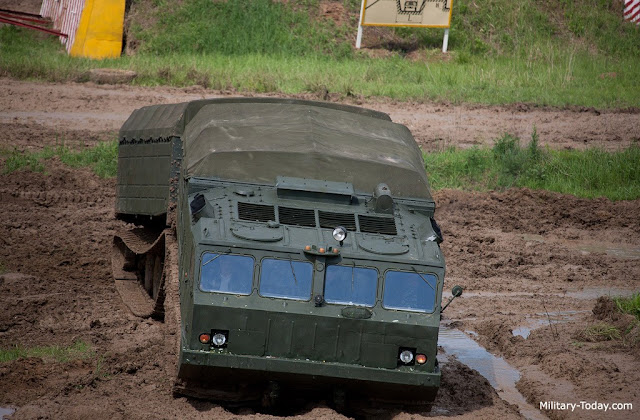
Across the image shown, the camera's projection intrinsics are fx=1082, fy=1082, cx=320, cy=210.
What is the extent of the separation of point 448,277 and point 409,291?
19.7ft

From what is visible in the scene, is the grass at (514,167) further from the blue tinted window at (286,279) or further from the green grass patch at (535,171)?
the blue tinted window at (286,279)

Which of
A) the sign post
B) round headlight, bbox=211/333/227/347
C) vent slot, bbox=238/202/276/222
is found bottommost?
round headlight, bbox=211/333/227/347

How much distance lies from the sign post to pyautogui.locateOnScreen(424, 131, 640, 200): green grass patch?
26.3 ft

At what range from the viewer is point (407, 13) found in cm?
2788

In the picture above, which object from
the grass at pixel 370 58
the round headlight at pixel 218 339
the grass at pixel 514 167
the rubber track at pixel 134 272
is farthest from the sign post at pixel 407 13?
the round headlight at pixel 218 339

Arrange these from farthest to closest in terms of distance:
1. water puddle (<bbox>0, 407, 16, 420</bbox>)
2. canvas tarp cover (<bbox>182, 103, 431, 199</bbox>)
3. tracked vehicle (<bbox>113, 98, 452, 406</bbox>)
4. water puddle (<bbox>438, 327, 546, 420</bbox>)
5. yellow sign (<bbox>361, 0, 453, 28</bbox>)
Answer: yellow sign (<bbox>361, 0, 453, 28</bbox>) → water puddle (<bbox>438, 327, 546, 420</bbox>) → canvas tarp cover (<bbox>182, 103, 431, 199</bbox>) → water puddle (<bbox>0, 407, 16, 420</bbox>) → tracked vehicle (<bbox>113, 98, 452, 406</bbox>)

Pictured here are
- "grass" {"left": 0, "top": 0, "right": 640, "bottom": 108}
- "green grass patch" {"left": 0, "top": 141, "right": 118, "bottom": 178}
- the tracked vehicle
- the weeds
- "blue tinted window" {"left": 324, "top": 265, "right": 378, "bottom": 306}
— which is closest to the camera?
the tracked vehicle

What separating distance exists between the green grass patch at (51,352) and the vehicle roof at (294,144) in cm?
225

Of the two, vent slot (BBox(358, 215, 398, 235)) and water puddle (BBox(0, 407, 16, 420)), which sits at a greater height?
vent slot (BBox(358, 215, 398, 235))

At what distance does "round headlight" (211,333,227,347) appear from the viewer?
9.34 meters

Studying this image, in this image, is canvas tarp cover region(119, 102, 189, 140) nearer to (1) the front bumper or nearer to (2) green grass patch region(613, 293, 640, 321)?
(1) the front bumper

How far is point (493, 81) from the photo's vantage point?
26.0 meters

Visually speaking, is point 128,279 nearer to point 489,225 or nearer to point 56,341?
point 56,341

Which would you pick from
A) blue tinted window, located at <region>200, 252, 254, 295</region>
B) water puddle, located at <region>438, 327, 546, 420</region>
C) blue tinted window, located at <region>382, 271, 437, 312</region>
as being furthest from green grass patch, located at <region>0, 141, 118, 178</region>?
blue tinted window, located at <region>382, 271, 437, 312</region>
